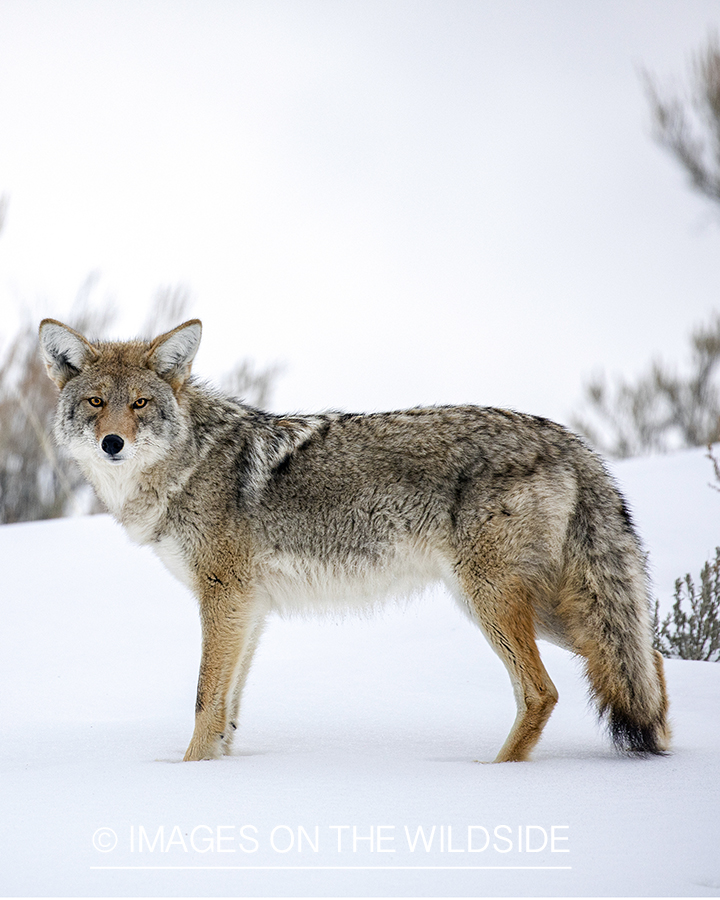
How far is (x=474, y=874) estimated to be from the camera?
83.5 inches

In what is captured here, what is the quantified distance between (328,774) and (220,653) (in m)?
0.78

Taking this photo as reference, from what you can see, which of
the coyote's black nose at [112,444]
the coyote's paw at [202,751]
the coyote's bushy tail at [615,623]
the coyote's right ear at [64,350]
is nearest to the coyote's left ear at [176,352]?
the coyote's right ear at [64,350]

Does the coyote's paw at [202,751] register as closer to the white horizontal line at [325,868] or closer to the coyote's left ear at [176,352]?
the white horizontal line at [325,868]

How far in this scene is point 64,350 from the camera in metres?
4.03

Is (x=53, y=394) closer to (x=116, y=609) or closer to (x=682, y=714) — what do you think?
(x=116, y=609)

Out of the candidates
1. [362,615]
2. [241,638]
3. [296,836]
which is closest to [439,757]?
[362,615]

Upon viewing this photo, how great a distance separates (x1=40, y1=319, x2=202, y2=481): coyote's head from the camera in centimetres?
381

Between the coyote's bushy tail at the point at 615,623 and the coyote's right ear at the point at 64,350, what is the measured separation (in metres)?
2.29

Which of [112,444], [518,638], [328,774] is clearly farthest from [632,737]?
[112,444]

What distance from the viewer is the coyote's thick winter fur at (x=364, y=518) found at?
351 centimetres

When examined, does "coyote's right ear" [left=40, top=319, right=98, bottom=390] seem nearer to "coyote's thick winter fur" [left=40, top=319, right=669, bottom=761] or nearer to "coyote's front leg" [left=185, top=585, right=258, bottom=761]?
"coyote's thick winter fur" [left=40, top=319, right=669, bottom=761]

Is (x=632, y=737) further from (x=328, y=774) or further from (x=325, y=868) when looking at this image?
(x=325, y=868)

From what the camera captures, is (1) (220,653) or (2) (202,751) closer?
(2) (202,751)

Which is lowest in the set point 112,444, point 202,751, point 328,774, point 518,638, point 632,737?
point 202,751
